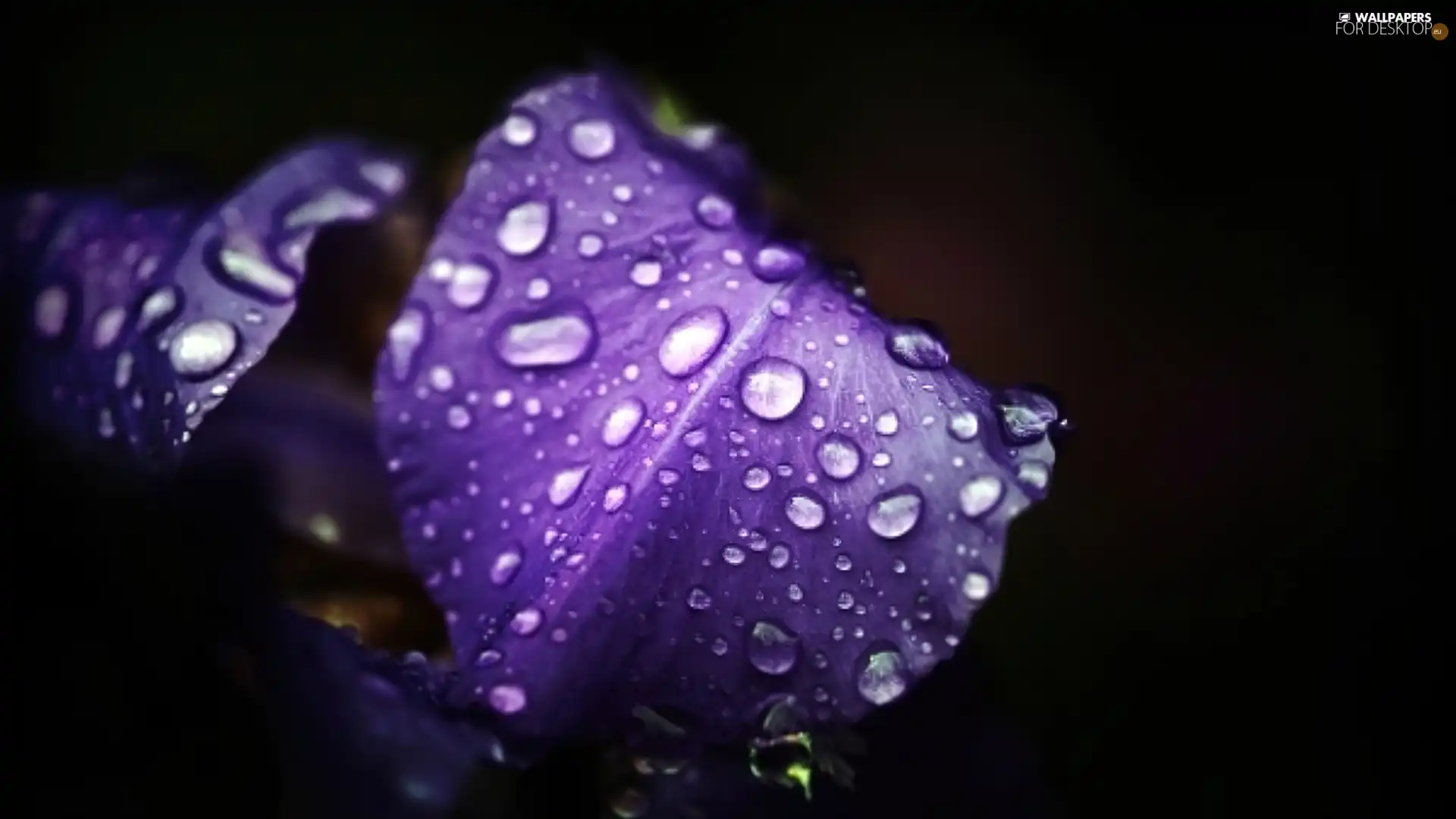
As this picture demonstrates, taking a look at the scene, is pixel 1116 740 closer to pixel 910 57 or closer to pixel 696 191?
pixel 696 191

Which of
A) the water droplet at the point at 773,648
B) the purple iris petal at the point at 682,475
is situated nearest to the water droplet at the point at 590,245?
the purple iris petal at the point at 682,475

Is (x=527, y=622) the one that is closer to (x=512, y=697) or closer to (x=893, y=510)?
(x=512, y=697)

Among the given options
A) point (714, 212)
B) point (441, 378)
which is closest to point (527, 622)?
point (441, 378)

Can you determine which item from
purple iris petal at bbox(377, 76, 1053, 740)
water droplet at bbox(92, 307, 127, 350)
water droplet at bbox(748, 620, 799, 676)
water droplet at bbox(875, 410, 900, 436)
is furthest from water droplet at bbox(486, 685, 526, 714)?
water droplet at bbox(92, 307, 127, 350)

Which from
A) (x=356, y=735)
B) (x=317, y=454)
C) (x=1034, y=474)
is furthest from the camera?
(x=317, y=454)

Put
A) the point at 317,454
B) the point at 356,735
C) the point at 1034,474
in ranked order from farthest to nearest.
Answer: the point at 317,454
the point at 356,735
the point at 1034,474

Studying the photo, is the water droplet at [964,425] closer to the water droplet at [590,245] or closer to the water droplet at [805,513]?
the water droplet at [805,513]

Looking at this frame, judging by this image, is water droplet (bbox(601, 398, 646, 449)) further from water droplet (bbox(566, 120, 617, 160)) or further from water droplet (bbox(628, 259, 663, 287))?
water droplet (bbox(566, 120, 617, 160))
